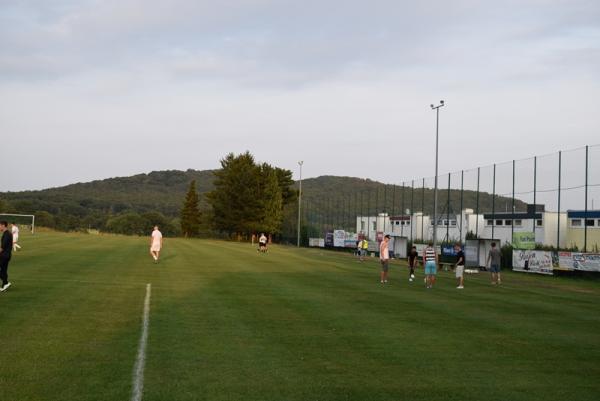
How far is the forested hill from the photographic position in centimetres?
6262

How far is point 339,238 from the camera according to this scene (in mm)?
63094

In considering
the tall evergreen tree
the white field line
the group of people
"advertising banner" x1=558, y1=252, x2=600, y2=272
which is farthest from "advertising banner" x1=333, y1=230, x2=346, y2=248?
the white field line

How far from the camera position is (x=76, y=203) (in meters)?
146

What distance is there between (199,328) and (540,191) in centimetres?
3261

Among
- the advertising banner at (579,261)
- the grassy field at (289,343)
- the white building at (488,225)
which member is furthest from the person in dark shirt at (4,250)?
the white building at (488,225)

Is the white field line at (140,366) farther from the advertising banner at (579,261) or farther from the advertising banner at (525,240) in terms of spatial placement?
the advertising banner at (525,240)

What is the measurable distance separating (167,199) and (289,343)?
528 feet

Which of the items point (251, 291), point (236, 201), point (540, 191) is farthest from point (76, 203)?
point (251, 291)

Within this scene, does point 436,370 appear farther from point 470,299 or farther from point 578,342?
point 470,299

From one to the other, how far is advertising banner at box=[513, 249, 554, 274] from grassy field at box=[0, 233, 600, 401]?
12.9 m

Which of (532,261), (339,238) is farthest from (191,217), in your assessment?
(532,261)

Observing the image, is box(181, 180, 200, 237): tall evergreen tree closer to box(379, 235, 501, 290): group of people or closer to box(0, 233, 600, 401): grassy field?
box(379, 235, 501, 290): group of people

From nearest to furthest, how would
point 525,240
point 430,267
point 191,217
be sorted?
point 430,267 < point 525,240 < point 191,217

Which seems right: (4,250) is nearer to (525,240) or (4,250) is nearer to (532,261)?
(532,261)
